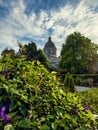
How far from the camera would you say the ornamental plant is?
138cm

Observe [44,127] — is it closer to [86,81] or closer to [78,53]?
[86,81]

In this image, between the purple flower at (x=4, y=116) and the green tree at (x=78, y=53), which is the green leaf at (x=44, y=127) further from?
the green tree at (x=78, y=53)

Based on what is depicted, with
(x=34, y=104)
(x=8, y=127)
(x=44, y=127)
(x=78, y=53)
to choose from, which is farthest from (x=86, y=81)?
(x=8, y=127)

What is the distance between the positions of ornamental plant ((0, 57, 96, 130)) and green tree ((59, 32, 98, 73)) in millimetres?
32361

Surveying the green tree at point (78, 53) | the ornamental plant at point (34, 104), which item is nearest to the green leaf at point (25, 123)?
the ornamental plant at point (34, 104)

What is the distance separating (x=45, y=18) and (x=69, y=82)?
725 cm

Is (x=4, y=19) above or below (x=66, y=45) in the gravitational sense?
below

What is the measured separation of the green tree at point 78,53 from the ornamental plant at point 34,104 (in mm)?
32361

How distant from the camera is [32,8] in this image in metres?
2.73

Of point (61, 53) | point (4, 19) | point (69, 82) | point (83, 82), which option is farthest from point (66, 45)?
point (4, 19)

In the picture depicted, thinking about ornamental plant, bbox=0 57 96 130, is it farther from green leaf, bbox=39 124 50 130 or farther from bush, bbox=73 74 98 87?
bush, bbox=73 74 98 87

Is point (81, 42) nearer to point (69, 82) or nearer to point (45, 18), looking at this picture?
point (69, 82)

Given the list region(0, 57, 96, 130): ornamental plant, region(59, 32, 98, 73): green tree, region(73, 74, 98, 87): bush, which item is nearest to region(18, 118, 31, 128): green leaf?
region(0, 57, 96, 130): ornamental plant

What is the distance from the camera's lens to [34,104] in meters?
1.58
